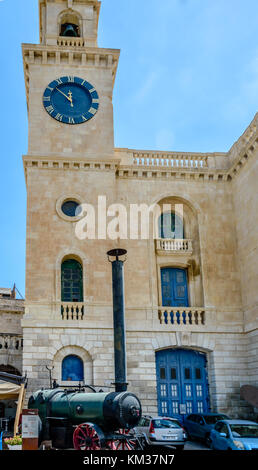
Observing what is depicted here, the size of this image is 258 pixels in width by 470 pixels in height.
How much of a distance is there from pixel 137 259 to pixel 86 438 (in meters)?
12.5

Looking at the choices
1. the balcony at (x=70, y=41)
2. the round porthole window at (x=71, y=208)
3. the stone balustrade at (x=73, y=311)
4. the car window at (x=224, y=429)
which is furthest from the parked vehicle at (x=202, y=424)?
the balcony at (x=70, y=41)

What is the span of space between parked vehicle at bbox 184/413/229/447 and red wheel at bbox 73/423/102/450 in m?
6.84

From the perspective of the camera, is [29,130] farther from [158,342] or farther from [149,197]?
[158,342]

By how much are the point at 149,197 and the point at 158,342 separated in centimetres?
752

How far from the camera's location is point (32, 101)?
30.2 meters

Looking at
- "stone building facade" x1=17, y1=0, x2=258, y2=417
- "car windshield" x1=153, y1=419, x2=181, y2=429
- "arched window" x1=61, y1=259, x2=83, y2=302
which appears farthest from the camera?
"arched window" x1=61, y1=259, x2=83, y2=302

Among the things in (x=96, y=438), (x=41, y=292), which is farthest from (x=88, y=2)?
(x=96, y=438)

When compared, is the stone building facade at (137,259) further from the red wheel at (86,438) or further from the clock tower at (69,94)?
the red wheel at (86,438)

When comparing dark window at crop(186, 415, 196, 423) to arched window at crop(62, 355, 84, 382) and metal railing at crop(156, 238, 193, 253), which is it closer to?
arched window at crop(62, 355, 84, 382)

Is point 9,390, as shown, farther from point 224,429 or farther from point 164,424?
point 224,429

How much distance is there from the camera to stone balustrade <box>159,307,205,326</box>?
91.7 ft

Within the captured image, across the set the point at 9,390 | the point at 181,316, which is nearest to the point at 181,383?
the point at 181,316

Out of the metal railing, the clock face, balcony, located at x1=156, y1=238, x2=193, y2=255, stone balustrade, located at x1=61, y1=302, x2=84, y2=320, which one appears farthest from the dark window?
the clock face

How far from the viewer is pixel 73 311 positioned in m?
27.1
